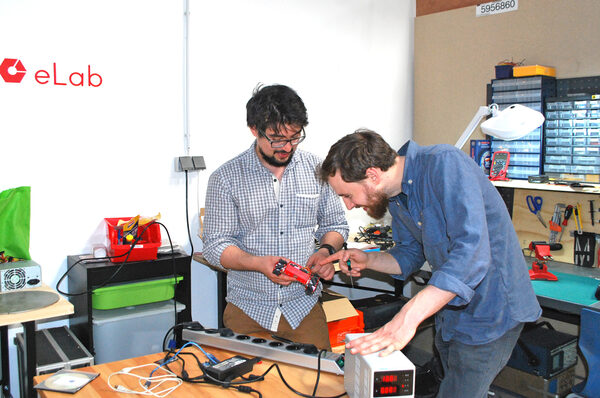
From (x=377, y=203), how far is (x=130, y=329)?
1823 mm

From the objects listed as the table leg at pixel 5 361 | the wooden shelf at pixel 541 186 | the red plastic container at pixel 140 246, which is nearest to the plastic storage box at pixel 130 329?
the red plastic container at pixel 140 246

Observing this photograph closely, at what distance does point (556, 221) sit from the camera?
3404mm

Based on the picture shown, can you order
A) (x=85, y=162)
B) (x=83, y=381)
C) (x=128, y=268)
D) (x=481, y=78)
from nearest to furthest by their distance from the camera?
(x=83, y=381) → (x=128, y=268) → (x=85, y=162) → (x=481, y=78)

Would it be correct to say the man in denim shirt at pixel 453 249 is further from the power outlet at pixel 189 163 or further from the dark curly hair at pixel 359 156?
the power outlet at pixel 189 163

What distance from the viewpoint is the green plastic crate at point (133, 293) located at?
2.85 metres

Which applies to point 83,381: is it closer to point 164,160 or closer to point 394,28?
point 164,160

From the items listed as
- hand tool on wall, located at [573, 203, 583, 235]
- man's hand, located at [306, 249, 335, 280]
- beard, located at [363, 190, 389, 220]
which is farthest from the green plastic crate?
hand tool on wall, located at [573, 203, 583, 235]

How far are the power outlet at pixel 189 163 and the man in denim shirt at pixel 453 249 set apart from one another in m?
1.86

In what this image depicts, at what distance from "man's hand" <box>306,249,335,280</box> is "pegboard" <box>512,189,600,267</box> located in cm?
194

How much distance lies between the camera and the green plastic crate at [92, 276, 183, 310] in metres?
2.85

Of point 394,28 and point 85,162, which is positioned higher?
point 394,28

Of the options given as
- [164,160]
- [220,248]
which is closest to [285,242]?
[220,248]

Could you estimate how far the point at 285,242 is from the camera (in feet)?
7.30

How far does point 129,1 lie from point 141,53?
0.30 meters
